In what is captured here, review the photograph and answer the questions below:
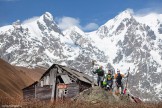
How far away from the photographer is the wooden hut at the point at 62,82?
139 feet

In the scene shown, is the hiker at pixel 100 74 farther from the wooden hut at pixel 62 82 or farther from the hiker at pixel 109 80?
the wooden hut at pixel 62 82

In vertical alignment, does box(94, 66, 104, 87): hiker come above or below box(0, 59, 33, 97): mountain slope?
below

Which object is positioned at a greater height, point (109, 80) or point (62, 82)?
point (62, 82)

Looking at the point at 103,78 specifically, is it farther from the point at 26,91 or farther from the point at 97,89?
the point at 26,91

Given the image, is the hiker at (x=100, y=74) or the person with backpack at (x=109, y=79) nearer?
the person with backpack at (x=109, y=79)

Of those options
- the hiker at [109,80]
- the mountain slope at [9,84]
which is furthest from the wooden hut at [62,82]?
the mountain slope at [9,84]

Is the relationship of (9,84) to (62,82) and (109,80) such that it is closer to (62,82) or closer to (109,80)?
(62,82)

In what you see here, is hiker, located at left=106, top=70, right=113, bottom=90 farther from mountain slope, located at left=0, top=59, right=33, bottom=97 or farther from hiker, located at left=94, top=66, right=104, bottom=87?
mountain slope, located at left=0, top=59, right=33, bottom=97

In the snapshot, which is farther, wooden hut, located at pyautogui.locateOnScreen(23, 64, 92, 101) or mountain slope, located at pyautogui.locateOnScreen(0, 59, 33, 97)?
mountain slope, located at pyautogui.locateOnScreen(0, 59, 33, 97)

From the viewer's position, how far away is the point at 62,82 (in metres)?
43.5

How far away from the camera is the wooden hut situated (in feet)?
139

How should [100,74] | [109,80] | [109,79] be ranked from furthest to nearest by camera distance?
[100,74] → [109,80] → [109,79]

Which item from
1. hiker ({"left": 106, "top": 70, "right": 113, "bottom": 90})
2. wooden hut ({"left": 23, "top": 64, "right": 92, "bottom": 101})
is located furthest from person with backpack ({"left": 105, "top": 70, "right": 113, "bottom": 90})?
wooden hut ({"left": 23, "top": 64, "right": 92, "bottom": 101})

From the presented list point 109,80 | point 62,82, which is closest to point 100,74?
point 109,80
